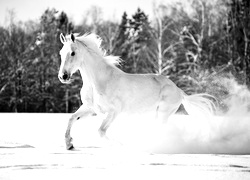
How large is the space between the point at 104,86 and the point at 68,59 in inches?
28.1

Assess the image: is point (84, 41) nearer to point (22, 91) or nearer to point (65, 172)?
point (65, 172)

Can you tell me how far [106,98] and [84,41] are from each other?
3.51 feet

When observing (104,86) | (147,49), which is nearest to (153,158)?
(104,86)

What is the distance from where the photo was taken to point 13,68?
2516cm

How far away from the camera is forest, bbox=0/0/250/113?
22.0 m

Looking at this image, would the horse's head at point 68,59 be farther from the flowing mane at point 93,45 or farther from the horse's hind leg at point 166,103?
the horse's hind leg at point 166,103

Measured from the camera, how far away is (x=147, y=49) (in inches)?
961

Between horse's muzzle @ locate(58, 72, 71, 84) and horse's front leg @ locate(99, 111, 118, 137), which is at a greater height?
horse's muzzle @ locate(58, 72, 71, 84)

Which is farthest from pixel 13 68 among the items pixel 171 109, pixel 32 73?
pixel 171 109

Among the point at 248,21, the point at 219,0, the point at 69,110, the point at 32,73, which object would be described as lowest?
the point at 69,110

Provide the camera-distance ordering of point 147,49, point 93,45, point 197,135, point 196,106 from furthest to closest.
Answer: point 147,49 < point 196,106 < point 197,135 < point 93,45

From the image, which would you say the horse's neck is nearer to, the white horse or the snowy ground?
the white horse

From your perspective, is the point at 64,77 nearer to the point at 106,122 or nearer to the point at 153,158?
the point at 106,122

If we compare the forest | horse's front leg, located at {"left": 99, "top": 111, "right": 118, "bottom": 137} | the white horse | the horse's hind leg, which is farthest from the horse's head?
the forest
